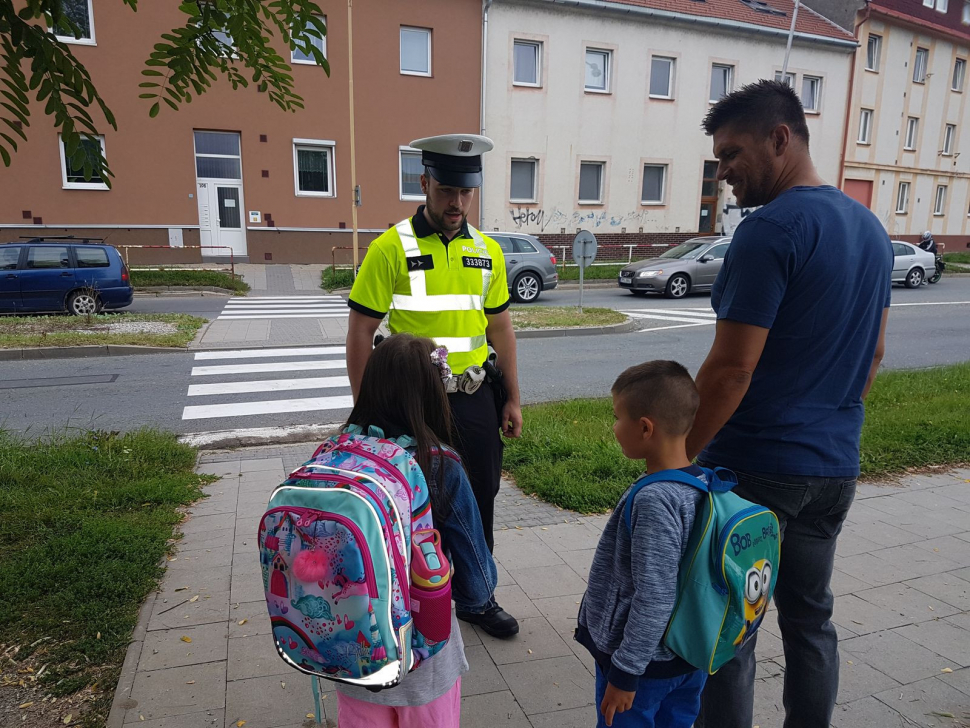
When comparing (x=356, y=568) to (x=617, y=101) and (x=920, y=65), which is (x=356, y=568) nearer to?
(x=617, y=101)

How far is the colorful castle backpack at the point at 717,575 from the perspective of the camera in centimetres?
179

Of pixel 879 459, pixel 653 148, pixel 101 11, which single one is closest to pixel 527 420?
pixel 879 459

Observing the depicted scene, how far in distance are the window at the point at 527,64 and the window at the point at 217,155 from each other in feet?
32.4

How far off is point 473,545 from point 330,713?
96cm

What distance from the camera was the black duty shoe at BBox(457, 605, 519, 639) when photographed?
3062 mm

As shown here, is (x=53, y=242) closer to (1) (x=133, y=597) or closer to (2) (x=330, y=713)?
(1) (x=133, y=597)

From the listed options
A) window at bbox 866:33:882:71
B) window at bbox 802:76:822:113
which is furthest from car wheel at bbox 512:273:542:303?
window at bbox 866:33:882:71

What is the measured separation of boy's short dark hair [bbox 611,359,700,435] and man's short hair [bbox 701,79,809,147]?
79cm

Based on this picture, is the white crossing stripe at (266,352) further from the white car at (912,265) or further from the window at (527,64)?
the white car at (912,265)

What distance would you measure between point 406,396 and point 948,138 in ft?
136

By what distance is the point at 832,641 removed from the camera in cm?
221

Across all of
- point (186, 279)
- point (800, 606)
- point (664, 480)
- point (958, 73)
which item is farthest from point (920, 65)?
point (664, 480)

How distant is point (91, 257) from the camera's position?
13672 millimetres

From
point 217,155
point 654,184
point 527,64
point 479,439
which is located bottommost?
point 479,439
